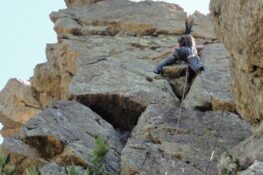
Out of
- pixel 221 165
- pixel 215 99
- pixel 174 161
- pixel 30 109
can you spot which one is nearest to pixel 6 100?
pixel 30 109

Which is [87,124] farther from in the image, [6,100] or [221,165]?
[6,100]

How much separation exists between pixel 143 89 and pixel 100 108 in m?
1.36

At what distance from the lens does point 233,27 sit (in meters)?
11.8

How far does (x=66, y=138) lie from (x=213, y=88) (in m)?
4.68

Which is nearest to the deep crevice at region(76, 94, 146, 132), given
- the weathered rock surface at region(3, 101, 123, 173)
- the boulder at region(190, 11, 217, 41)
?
the weathered rock surface at region(3, 101, 123, 173)

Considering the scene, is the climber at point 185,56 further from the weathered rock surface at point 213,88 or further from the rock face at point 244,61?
the rock face at point 244,61

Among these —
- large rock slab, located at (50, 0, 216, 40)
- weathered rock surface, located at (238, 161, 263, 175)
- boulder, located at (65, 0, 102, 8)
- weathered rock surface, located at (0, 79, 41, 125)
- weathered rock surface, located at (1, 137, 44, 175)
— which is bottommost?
weathered rock surface, located at (0, 79, 41, 125)

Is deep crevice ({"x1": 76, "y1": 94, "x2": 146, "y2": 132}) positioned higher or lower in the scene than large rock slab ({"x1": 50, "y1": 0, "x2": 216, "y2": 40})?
lower

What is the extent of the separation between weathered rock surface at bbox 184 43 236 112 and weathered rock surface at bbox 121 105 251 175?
1.01 metres

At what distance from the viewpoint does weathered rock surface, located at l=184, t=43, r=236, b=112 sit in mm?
16188

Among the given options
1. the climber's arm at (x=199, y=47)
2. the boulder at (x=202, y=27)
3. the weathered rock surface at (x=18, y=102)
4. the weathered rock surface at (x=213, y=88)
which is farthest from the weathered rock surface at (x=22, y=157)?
the boulder at (x=202, y=27)

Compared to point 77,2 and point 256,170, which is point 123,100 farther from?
point 77,2

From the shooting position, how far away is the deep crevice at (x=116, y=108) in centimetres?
1681

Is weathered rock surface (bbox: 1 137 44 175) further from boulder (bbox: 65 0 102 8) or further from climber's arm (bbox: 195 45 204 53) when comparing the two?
boulder (bbox: 65 0 102 8)
